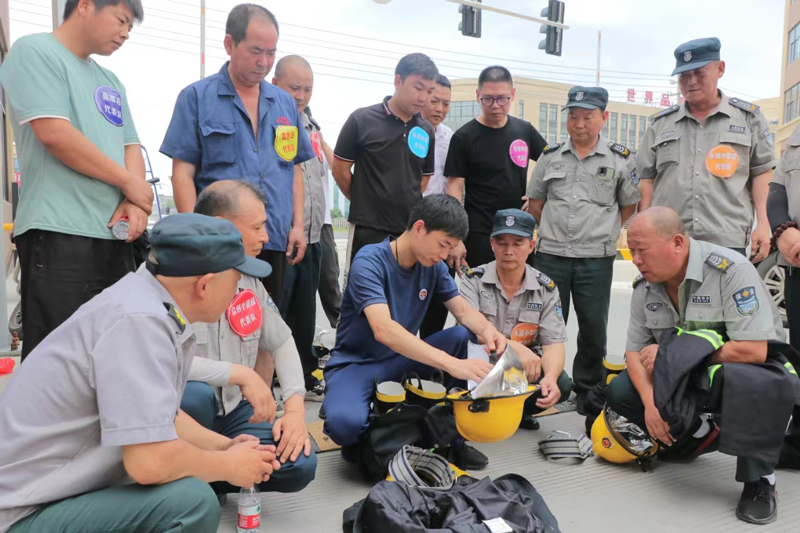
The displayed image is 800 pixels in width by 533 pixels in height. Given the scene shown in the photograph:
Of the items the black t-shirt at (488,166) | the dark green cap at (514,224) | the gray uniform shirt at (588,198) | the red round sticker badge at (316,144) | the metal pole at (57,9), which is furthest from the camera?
the red round sticker badge at (316,144)

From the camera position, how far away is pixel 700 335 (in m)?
2.31

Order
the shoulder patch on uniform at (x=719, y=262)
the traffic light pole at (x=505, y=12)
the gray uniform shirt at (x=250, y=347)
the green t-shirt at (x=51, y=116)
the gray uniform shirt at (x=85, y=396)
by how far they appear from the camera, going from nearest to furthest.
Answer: the gray uniform shirt at (x=85, y=396), the green t-shirt at (x=51, y=116), the gray uniform shirt at (x=250, y=347), the shoulder patch on uniform at (x=719, y=262), the traffic light pole at (x=505, y=12)

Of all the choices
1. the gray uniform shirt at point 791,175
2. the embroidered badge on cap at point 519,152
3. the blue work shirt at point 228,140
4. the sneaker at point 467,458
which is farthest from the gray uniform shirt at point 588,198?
the blue work shirt at point 228,140

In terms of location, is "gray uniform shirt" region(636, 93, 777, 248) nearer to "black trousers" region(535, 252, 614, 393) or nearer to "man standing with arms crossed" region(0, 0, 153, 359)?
"black trousers" region(535, 252, 614, 393)

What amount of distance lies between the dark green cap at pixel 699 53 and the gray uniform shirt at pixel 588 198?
1.72 ft

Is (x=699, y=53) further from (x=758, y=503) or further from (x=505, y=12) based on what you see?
(x=505, y=12)

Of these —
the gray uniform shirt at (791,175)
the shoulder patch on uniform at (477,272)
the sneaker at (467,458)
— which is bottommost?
the sneaker at (467,458)

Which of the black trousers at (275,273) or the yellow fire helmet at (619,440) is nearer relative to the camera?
the yellow fire helmet at (619,440)

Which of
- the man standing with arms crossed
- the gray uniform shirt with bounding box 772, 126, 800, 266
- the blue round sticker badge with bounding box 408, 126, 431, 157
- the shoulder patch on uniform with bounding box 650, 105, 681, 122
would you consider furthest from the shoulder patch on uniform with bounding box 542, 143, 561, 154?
the man standing with arms crossed

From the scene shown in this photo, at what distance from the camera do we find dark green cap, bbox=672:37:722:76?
296 cm

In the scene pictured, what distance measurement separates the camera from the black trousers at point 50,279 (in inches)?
78.9

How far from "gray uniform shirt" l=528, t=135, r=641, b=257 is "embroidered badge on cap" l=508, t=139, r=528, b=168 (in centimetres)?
19

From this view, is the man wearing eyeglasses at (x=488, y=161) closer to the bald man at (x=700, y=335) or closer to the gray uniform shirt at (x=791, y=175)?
the bald man at (x=700, y=335)

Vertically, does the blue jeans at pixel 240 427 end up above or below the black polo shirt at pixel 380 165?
below
